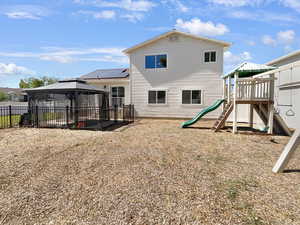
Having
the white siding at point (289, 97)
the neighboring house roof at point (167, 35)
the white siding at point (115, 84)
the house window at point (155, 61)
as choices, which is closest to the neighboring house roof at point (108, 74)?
the white siding at point (115, 84)

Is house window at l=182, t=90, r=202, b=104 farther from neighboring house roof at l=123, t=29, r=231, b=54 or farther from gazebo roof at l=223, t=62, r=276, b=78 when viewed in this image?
gazebo roof at l=223, t=62, r=276, b=78

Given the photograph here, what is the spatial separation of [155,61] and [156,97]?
2.89 meters

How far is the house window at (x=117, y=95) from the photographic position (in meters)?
14.6

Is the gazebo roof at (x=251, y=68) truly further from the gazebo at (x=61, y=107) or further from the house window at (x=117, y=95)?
the house window at (x=117, y=95)

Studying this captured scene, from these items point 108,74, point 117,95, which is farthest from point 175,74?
point 108,74

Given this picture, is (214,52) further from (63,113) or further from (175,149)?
(63,113)

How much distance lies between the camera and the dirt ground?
7.23ft

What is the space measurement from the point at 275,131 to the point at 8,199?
10.1 meters

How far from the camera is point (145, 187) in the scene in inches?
116

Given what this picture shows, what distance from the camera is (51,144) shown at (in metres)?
5.84

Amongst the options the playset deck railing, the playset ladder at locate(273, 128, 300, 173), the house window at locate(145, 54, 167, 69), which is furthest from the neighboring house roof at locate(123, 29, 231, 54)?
the playset ladder at locate(273, 128, 300, 173)

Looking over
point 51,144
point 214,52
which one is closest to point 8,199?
point 51,144

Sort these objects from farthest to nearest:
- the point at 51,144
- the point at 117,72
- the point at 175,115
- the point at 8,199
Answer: the point at 117,72, the point at 175,115, the point at 51,144, the point at 8,199

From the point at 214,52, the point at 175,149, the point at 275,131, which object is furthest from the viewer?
the point at 214,52
